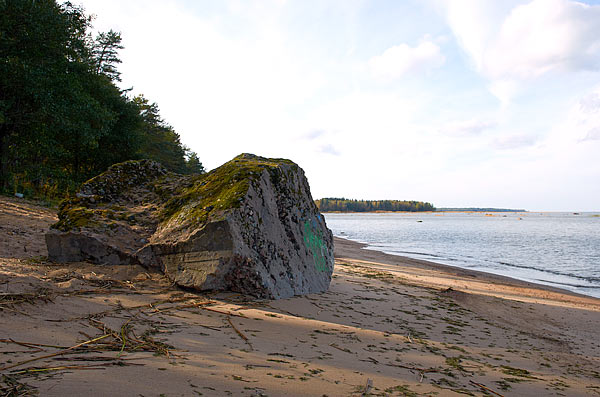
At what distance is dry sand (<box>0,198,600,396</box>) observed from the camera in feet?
6.95

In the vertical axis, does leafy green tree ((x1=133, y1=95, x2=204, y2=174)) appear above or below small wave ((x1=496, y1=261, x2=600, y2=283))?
above

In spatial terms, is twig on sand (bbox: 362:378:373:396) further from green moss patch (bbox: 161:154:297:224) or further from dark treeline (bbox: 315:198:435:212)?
dark treeline (bbox: 315:198:435:212)

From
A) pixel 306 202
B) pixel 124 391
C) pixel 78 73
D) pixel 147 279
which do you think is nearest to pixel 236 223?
pixel 147 279

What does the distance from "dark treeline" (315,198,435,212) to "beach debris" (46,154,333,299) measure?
13748 centimetres

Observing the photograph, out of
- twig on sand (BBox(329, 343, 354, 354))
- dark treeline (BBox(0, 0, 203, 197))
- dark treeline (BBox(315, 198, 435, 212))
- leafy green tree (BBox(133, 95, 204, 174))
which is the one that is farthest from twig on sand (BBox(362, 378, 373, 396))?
dark treeline (BBox(315, 198, 435, 212))

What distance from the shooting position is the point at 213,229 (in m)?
4.44

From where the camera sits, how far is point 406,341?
3.78 meters

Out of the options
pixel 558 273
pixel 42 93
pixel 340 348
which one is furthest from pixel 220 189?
pixel 558 273

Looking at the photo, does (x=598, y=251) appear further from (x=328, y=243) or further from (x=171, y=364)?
(x=171, y=364)

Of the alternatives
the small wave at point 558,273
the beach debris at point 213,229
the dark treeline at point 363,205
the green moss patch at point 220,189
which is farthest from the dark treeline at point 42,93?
the dark treeline at point 363,205

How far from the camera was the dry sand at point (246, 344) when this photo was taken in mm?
2117

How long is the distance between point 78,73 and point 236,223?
16.3m

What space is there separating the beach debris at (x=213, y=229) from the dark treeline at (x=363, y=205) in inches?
5413

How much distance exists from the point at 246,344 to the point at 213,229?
179 cm
